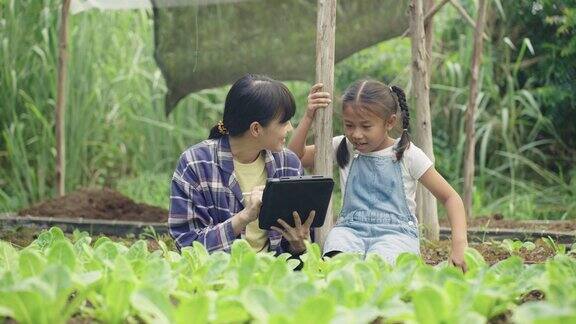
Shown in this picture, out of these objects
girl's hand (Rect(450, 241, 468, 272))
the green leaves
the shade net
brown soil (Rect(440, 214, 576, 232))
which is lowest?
brown soil (Rect(440, 214, 576, 232))

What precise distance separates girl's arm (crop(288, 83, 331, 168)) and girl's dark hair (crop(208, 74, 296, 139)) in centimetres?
6

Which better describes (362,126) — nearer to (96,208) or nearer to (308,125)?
(308,125)

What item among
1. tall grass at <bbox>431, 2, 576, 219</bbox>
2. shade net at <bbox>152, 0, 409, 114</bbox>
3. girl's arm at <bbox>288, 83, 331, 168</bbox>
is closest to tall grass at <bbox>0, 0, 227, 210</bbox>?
shade net at <bbox>152, 0, 409, 114</bbox>

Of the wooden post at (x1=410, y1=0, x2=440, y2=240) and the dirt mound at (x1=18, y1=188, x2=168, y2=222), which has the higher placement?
the wooden post at (x1=410, y1=0, x2=440, y2=240)

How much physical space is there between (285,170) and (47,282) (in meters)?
1.60

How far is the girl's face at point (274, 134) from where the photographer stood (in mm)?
3379

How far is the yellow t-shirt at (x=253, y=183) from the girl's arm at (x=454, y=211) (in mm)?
551

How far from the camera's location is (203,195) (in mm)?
3436

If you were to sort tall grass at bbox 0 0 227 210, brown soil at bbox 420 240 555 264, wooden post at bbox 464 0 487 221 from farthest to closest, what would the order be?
tall grass at bbox 0 0 227 210 → wooden post at bbox 464 0 487 221 → brown soil at bbox 420 240 555 264

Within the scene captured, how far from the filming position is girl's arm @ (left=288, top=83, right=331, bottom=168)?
3.38 meters

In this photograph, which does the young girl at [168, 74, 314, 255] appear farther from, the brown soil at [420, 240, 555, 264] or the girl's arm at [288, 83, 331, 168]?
the brown soil at [420, 240, 555, 264]

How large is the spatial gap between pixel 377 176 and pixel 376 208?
0.36 ft

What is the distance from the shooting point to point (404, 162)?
358cm

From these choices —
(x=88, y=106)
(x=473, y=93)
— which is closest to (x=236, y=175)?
(x=473, y=93)
